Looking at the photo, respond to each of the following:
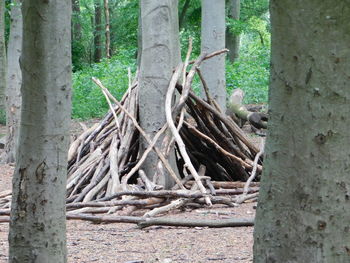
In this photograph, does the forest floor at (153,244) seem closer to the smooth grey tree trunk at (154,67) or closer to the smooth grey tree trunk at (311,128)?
the smooth grey tree trunk at (154,67)

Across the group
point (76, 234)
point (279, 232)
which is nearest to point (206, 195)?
point (76, 234)

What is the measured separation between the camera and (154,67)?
23.2ft

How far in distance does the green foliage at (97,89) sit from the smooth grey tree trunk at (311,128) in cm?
1455

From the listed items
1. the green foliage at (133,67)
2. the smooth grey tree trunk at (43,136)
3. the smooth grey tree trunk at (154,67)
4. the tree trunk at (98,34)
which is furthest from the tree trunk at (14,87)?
the tree trunk at (98,34)

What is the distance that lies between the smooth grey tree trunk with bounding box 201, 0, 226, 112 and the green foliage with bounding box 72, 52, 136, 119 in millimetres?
5402

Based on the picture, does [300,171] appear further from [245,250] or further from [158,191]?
[158,191]

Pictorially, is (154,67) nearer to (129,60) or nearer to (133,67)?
(133,67)

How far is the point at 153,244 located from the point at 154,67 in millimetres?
2787

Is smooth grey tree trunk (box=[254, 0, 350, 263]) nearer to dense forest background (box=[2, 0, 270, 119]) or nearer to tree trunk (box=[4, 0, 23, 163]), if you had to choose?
tree trunk (box=[4, 0, 23, 163])

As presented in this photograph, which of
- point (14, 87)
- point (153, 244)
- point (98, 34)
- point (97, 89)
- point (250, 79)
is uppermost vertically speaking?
point (98, 34)

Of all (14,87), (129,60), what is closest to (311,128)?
(14,87)

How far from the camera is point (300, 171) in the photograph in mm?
2482

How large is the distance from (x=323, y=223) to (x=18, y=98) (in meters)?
8.87

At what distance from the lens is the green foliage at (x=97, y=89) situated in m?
17.5
